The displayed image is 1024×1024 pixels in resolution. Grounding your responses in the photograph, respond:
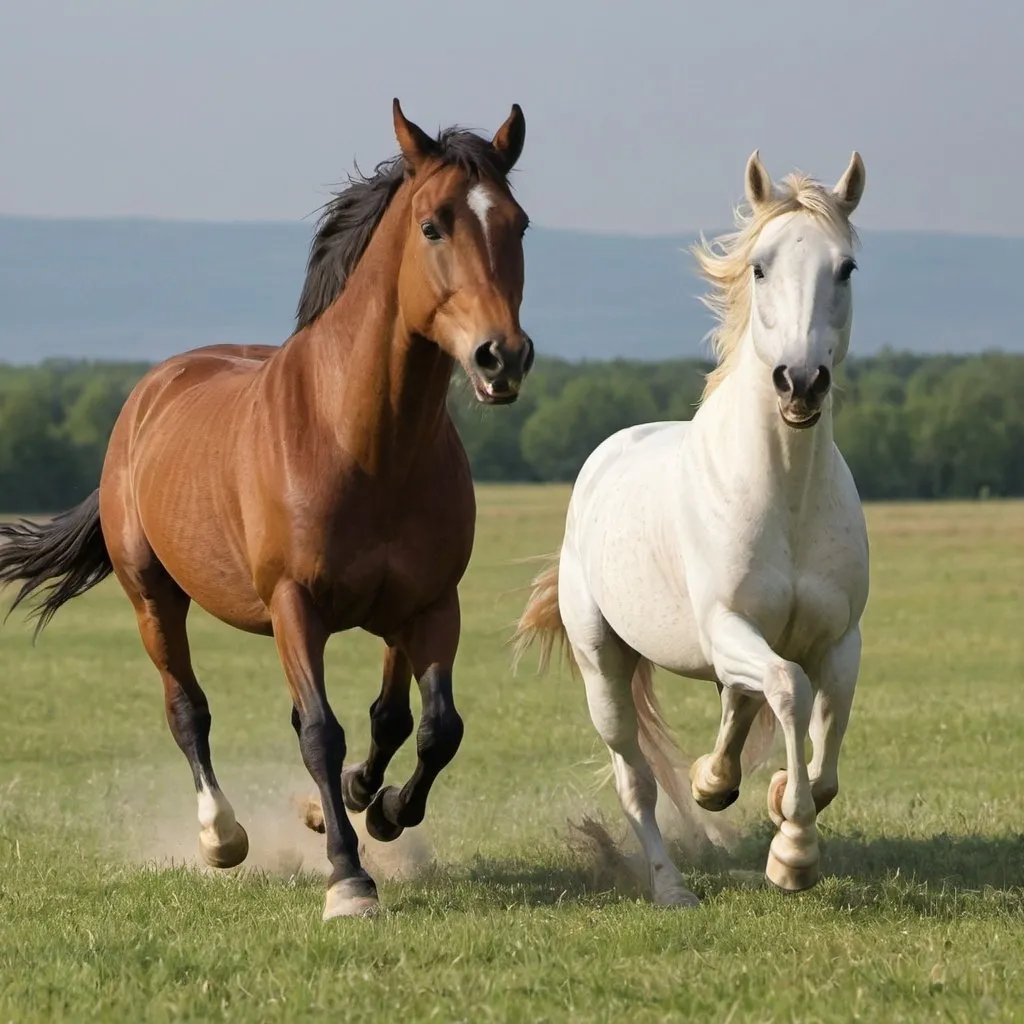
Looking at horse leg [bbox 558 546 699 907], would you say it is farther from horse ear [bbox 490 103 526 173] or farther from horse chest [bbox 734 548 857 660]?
horse ear [bbox 490 103 526 173]

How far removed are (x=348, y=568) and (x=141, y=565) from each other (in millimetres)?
2199

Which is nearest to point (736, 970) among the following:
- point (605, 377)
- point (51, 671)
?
point (51, 671)

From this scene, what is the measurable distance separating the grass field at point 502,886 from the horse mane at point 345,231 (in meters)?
2.27

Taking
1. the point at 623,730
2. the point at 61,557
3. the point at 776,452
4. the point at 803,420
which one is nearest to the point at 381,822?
the point at 623,730

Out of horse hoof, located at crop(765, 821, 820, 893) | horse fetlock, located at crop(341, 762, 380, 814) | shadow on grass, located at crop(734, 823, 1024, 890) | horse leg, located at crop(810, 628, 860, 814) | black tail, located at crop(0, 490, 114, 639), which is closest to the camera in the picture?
horse hoof, located at crop(765, 821, 820, 893)

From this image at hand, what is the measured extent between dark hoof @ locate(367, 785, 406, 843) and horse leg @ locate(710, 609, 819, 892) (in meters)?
1.79

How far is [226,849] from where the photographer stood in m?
7.98

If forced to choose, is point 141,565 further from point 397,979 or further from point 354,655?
point 354,655

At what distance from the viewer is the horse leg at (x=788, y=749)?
599 centimetres

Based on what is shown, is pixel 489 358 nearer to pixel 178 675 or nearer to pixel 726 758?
pixel 726 758

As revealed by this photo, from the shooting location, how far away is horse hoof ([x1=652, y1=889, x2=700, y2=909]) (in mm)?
6938

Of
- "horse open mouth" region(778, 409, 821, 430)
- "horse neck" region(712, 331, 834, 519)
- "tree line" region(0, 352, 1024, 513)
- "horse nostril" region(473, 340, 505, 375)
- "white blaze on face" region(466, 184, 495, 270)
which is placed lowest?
"tree line" region(0, 352, 1024, 513)

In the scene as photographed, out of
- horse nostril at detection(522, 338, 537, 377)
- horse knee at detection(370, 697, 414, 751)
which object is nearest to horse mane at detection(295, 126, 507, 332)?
horse nostril at detection(522, 338, 537, 377)

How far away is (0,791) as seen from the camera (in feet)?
37.3
